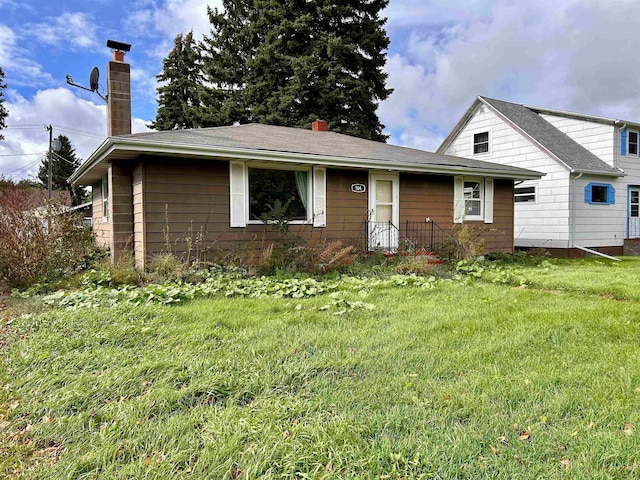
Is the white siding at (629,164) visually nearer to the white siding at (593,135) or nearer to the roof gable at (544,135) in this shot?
the white siding at (593,135)

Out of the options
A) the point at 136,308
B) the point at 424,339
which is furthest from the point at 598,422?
the point at 136,308

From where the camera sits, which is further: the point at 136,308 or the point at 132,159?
the point at 132,159

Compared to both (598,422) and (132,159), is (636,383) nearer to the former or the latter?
(598,422)

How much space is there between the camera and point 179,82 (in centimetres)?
2459

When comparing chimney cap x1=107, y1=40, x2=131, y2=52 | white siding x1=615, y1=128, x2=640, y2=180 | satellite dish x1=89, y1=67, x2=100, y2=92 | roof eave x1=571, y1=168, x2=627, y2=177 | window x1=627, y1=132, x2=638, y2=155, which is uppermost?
chimney cap x1=107, y1=40, x2=131, y2=52

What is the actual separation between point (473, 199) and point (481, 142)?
17.2 ft

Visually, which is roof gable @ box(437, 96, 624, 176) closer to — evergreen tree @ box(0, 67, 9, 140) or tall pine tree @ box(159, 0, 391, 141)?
tall pine tree @ box(159, 0, 391, 141)

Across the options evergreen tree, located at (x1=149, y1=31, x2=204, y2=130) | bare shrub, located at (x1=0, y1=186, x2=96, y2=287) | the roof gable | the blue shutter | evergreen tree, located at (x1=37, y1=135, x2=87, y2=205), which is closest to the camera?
bare shrub, located at (x1=0, y1=186, x2=96, y2=287)

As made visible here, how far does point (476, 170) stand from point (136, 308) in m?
8.57

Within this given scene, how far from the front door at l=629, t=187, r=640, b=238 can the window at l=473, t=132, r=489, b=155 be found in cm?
516

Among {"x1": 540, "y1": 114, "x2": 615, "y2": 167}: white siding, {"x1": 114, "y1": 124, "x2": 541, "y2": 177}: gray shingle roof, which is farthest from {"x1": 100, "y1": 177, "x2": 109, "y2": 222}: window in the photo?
{"x1": 540, "y1": 114, "x2": 615, "y2": 167}: white siding

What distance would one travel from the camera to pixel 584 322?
13.7 ft

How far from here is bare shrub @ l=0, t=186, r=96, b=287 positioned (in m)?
6.60

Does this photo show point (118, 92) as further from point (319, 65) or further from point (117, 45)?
point (319, 65)
